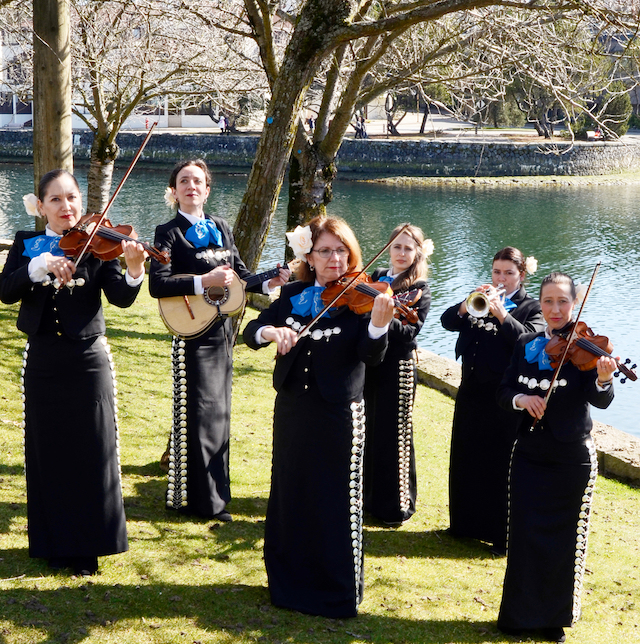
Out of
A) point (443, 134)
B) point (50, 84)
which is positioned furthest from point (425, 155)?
point (50, 84)

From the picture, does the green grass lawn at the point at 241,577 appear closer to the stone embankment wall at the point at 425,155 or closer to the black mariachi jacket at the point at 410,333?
the black mariachi jacket at the point at 410,333

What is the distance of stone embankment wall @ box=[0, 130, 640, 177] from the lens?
34.0 m

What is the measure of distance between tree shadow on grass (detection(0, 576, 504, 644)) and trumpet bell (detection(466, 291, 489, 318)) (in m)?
1.66

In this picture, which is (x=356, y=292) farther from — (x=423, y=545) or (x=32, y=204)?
(x=423, y=545)

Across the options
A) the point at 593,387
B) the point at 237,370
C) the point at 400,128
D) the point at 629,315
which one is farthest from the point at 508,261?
the point at 400,128

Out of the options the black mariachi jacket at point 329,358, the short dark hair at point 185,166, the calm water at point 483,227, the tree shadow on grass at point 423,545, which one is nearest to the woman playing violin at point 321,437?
the black mariachi jacket at point 329,358

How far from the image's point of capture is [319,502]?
3.87 metres

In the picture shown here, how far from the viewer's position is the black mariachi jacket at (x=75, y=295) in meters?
3.89

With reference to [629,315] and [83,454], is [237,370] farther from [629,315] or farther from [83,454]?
[629,315]

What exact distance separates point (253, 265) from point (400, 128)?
1507 inches

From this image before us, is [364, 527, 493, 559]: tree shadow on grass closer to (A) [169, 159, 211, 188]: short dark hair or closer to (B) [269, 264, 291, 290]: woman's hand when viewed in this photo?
(B) [269, 264, 291, 290]: woman's hand

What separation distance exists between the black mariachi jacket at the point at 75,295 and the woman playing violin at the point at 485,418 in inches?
83.2

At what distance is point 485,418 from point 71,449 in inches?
98.9

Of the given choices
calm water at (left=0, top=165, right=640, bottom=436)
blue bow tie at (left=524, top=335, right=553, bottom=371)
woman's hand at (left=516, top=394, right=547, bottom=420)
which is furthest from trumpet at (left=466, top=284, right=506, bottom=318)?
calm water at (left=0, top=165, right=640, bottom=436)
